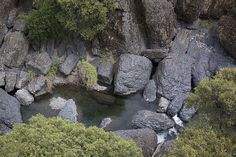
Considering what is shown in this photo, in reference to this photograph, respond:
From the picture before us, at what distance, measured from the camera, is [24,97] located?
2278 centimetres

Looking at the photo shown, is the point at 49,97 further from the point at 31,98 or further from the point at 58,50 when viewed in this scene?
the point at 58,50

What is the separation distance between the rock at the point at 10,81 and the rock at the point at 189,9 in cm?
1158

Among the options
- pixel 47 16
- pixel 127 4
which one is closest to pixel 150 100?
pixel 127 4

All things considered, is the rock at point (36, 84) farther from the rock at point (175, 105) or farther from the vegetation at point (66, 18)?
the rock at point (175, 105)

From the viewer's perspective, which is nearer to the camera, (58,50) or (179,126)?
(179,126)

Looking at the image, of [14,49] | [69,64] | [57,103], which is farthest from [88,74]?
[14,49]

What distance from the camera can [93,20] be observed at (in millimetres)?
24094

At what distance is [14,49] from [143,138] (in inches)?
392

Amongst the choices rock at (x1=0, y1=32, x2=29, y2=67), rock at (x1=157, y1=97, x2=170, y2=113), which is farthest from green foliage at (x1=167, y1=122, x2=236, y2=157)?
rock at (x1=0, y1=32, x2=29, y2=67)

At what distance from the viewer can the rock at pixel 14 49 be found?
24078mm

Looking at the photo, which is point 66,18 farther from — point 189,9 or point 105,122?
point 189,9

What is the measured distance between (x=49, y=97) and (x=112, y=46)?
17.7ft

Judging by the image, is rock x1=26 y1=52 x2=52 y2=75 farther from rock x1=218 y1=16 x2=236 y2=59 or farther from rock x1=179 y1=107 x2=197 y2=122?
rock x1=218 y1=16 x2=236 y2=59

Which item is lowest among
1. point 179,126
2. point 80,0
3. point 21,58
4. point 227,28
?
point 179,126
